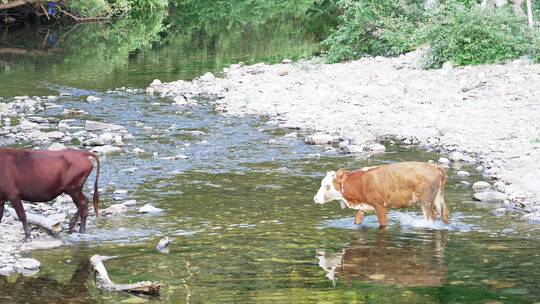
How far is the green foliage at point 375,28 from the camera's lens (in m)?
28.6

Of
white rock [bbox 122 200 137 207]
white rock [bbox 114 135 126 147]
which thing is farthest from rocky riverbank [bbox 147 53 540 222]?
white rock [bbox 122 200 137 207]

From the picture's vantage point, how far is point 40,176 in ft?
38.2

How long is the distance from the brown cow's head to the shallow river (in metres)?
0.31

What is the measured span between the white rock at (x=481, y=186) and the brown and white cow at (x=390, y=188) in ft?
6.32

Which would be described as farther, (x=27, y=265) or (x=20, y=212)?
(x=20, y=212)

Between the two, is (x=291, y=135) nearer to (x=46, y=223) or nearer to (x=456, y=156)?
(x=456, y=156)

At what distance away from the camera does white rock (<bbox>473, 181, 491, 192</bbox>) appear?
46.7 feet

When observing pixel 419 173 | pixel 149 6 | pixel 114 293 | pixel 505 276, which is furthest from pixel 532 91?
pixel 149 6

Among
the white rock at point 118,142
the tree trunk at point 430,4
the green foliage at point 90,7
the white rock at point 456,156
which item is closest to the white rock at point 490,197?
the white rock at point 456,156

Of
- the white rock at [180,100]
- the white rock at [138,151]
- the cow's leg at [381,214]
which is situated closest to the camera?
the cow's leg at [381,214]

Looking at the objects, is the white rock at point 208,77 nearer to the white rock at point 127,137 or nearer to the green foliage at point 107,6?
the white rock at point 127,137

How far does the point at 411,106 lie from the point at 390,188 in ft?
27.8

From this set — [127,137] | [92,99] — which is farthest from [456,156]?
[92,99]

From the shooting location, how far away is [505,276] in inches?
386
